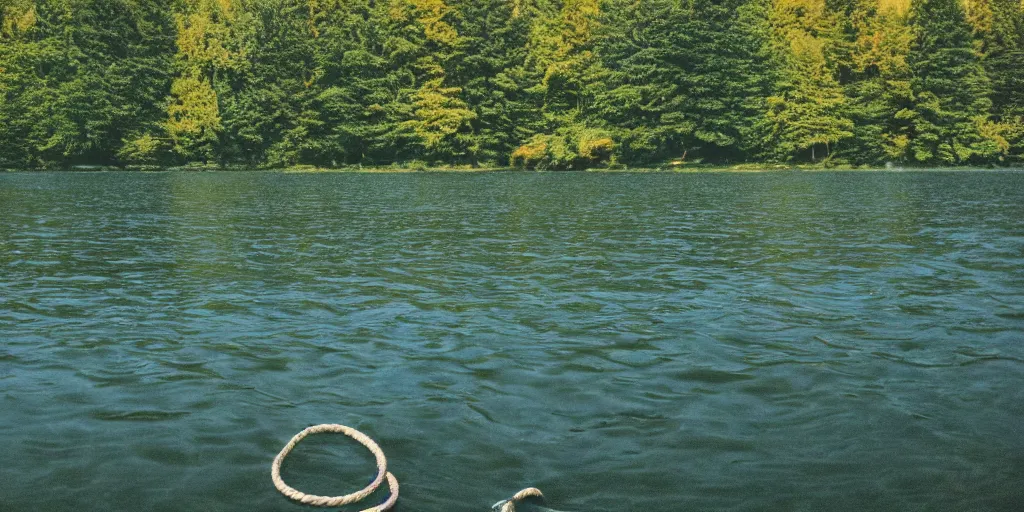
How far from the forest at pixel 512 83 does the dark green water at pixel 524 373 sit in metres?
54.9

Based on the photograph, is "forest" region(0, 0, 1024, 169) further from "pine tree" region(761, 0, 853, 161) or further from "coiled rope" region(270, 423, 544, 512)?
"coiled rope" region(270, 423, 544, 512)

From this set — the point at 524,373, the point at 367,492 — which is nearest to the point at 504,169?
the point at 524,373

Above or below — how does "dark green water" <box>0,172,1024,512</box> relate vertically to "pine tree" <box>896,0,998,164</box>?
below

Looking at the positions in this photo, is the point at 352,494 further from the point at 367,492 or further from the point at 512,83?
the point at 512,83

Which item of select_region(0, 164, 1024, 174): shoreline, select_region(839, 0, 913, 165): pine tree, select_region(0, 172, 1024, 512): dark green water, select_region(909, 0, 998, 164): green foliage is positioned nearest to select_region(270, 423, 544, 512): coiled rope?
select_region(0, 172, 1024, 512): dark green water

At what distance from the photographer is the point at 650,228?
2333 cm

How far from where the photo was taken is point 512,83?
2928 inches

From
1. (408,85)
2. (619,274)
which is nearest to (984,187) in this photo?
(619,274)

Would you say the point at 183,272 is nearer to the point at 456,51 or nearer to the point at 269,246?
the point at 269,246

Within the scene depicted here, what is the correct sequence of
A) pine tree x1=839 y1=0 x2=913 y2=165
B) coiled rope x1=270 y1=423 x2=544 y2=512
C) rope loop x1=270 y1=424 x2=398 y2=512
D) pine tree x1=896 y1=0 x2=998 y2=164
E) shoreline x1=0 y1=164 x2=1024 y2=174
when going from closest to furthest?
coiled rope x1=270 y1=423 x2=544 y2=512 → rope loop x1=270 y1=424 x2=398 y2=512 → shoreline x1=0 y1=164 x2=1024 y2=174 → pine tree x1=896 y1=0 x2=998 y2=164 → pine tree x1=839 y1=0 x2=913 y2=165

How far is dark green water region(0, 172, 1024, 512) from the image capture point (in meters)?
6.39

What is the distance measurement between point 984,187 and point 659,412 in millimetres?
41020

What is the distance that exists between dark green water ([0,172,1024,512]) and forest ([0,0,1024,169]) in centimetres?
5494

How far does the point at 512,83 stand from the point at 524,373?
220 feet
